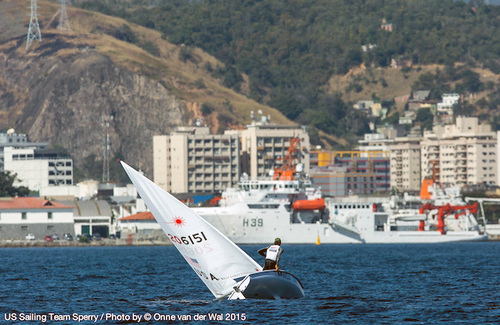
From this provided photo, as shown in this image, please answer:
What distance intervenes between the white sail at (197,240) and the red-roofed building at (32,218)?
89.4m

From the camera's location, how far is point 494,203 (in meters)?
160

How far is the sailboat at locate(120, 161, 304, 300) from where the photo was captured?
37094mm

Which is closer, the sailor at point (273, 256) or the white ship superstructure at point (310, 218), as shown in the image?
the sailor at point (273, 256)

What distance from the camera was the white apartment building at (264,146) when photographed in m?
191

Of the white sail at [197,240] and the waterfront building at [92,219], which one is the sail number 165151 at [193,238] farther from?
the waterfront building at [92,219]

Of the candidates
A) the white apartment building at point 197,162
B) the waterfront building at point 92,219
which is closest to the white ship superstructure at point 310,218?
the waterfront building at point 92,219

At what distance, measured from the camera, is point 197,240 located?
37281mm

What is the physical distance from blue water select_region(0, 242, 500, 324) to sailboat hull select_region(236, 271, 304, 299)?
1.18 feet

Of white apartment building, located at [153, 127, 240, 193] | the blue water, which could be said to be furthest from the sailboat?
white apartment building, located at [153, 127, 240, 193]

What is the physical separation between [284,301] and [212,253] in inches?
126

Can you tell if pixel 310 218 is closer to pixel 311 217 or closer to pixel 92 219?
pixel 311 217

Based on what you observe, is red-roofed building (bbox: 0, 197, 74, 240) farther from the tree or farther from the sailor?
the sailor

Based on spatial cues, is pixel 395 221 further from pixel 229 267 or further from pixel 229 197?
pixel 229 267

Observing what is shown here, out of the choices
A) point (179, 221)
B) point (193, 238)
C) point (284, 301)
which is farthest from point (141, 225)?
point (179, 221)
